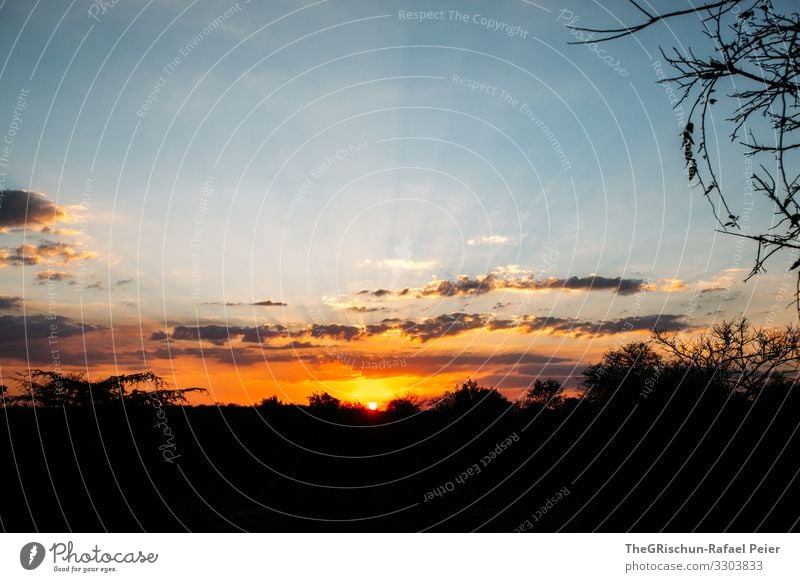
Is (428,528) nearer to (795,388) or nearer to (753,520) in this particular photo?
(753,520)

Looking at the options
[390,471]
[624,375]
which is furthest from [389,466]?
Answer: [624,375]

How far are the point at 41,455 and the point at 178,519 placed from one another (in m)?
3.68

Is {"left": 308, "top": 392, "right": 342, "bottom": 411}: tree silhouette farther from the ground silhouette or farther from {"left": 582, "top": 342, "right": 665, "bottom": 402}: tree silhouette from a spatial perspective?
{"left": 582, "top": 342, "right": 665, "bottom": 402}: tree silhouette

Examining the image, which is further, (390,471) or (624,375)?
(624,375)

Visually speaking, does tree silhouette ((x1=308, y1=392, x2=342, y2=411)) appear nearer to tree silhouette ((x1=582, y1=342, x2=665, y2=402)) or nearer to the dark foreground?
the dark foreground

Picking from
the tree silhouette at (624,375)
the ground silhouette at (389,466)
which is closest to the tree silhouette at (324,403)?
the ground silhouette at (389,466)

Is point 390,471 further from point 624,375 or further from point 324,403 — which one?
point 624,375

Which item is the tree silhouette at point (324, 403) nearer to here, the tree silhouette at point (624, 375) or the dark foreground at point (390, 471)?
the dark foreground at point (390, 471)

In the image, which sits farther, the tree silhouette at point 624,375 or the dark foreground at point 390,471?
the tree silhouette at point 624,375

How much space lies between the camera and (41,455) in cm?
1764

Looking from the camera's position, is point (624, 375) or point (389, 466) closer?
point (389, 466)

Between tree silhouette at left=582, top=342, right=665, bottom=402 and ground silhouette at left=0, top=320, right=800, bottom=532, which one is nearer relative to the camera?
ground silhouette at left=0, top=320, right=800, bottom=532

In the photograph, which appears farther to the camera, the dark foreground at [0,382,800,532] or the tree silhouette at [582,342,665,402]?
the tree silhouette at [582,342,665,402]

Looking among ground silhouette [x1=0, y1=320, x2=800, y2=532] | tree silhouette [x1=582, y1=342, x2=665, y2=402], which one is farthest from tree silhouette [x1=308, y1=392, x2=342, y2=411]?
tree silhouette [x1=582, y1=342, x2=665, y2=402]
